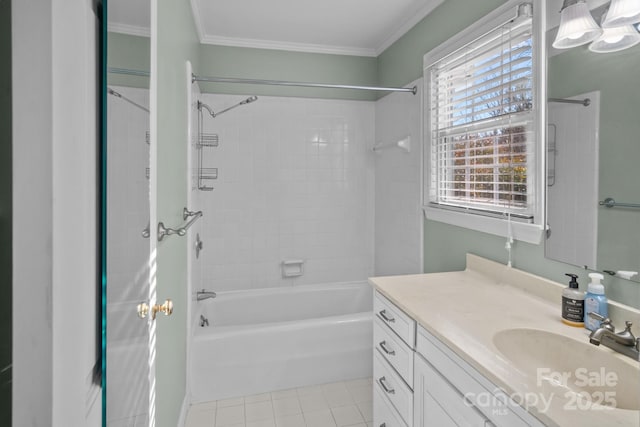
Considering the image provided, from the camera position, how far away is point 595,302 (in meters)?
1.21

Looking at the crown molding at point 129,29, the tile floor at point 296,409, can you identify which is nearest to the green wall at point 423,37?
the crown molding at point 129,29

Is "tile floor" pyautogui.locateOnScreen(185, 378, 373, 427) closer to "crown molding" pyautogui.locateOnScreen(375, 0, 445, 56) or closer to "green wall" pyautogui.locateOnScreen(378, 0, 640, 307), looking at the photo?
"green wall" pyautogui.locateOnScreen(378, 0, 640, 307)

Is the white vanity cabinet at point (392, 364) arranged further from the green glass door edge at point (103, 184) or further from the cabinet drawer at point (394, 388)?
the green glass door edge at point (103, 184)

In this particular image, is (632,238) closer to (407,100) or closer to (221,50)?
(407,100)

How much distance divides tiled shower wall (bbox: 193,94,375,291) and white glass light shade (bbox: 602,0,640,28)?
7.55ft

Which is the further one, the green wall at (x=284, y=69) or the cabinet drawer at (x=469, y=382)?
the green wall at (x=284, y=69)

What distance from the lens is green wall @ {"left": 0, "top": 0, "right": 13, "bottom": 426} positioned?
1.65 feet

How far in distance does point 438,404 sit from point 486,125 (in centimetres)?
139

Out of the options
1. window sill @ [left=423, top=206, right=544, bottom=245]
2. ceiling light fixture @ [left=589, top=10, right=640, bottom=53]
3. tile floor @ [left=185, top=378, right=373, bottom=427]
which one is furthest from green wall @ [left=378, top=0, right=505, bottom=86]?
tile floor @ [left=185, top=378, right=373, bottom=427]

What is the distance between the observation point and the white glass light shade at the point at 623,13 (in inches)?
43.6

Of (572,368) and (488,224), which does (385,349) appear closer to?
(572,368)

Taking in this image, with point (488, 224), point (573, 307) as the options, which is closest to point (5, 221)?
point (573, 307)

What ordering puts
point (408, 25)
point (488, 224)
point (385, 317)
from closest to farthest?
point (385, 317)
point (488, 224)
point (408, 25)

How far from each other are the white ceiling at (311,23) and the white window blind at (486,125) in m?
0.58
